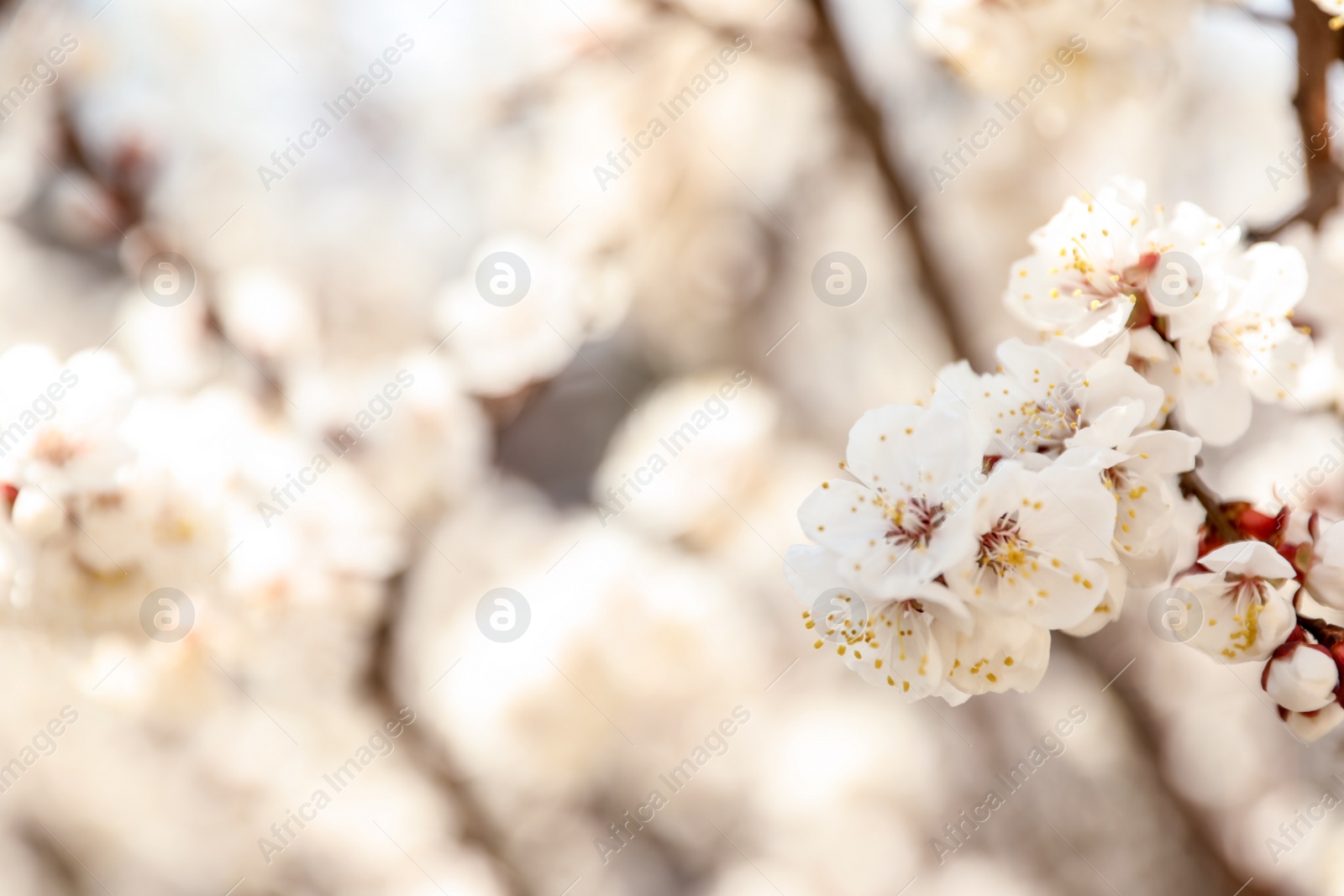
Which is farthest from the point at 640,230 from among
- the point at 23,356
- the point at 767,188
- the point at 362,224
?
the point at 23,356

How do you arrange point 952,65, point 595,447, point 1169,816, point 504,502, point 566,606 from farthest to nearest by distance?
point 595,447
point 504,502
point 566,606
point 1169,816
point 952,65

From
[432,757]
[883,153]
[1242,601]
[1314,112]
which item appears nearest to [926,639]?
[1242,601]

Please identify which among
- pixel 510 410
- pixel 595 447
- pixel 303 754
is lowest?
pixel 595 447

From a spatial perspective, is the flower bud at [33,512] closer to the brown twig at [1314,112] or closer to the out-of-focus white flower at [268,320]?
the out-of-focus white flower at [268,320]

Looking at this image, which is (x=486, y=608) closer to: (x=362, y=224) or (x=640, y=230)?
(x=640, y=230)

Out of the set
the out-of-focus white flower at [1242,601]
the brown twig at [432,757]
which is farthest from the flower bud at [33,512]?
the out-of-focus white flower at [1242,601]

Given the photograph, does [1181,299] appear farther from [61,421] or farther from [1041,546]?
[61,421]

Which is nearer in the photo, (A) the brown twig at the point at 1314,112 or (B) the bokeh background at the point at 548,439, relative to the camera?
(A) the brown twig at the point at 1314,112
